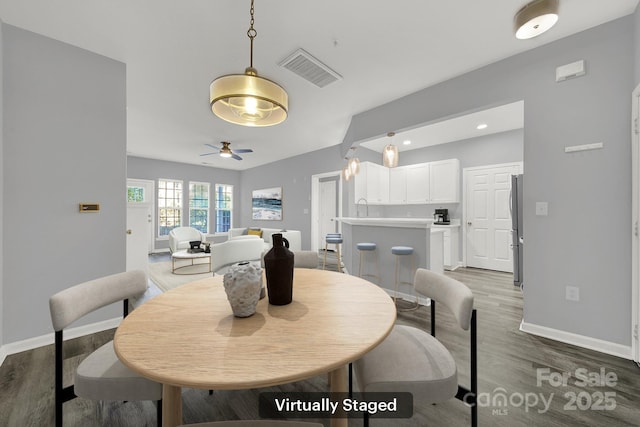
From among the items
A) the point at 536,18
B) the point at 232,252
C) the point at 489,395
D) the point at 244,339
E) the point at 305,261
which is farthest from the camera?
the point at 232,252

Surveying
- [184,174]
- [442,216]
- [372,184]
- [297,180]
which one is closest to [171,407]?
[372,184]

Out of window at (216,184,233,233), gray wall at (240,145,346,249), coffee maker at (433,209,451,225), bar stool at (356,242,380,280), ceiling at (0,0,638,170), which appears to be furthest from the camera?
window at (216,184,233,233)

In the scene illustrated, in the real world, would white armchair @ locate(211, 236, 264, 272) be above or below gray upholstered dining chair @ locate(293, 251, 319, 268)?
below

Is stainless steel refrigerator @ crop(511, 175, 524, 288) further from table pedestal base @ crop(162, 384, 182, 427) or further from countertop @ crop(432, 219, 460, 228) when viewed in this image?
table pedestal base @ crop(162, 384, 182, 427)

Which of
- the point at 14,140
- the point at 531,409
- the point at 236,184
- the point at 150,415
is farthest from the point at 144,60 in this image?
the point at 236,184

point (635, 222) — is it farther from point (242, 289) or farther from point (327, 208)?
point (327, 208)

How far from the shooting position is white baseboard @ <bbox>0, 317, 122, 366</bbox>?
6.40ft

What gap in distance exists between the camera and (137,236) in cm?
338

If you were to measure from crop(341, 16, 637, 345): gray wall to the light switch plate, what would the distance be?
32 millimetres

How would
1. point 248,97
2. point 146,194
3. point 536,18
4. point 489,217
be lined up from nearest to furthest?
point 248,97
point 536,18
point 489,217
point 146,194

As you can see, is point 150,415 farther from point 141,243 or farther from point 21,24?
point 21,24

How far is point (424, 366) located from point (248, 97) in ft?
4.76

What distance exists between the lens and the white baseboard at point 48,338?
1951 mm

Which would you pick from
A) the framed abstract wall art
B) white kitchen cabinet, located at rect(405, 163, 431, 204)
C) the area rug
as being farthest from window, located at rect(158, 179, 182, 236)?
white kitchen cabinet, located at rect(405, 163, 431, 204)
